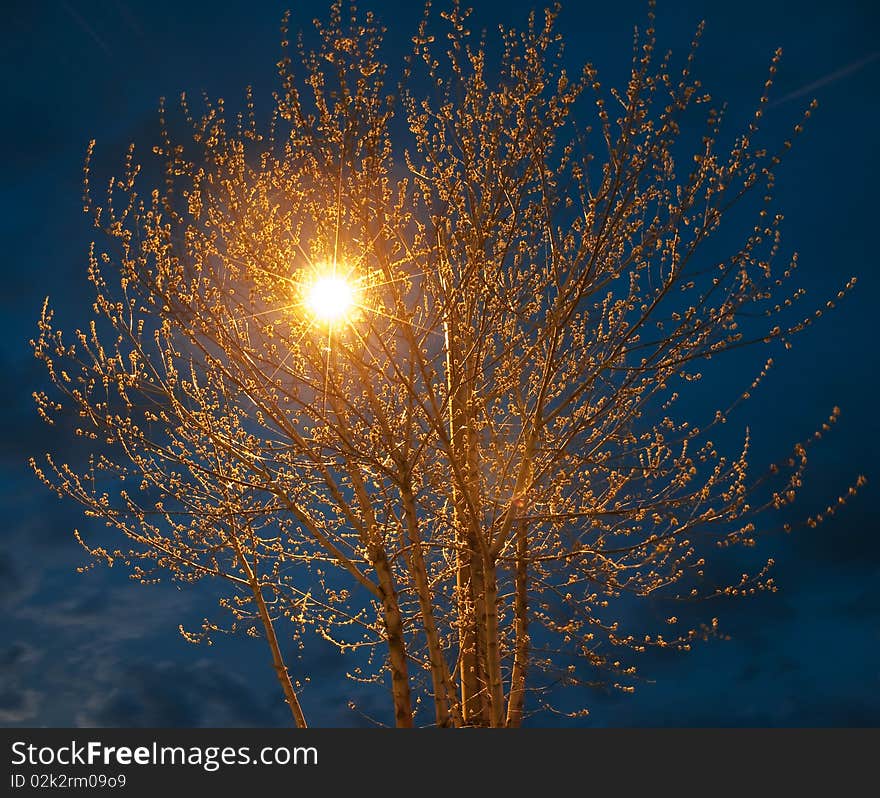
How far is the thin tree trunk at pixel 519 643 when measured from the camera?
8.23m

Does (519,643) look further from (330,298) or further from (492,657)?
(330,298)

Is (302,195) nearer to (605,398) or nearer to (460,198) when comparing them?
(460,198)

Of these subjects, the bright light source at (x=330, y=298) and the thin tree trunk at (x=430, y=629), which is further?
the thin tree trunk at (x=430, y=629)

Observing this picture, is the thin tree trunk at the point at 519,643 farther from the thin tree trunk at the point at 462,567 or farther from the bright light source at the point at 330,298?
the bright light source at the point at 330,298

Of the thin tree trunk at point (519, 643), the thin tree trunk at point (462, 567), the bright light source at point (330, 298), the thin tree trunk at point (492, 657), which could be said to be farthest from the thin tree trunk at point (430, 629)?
A: the bright light source at point (330, 298)

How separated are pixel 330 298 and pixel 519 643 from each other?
427 cm

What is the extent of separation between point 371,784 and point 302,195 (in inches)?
212

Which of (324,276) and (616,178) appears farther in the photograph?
(324,276)

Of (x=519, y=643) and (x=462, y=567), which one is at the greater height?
(x=462, y=567)

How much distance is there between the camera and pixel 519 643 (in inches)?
333

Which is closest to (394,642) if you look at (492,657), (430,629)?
(430,629)

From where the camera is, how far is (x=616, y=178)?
6457mm

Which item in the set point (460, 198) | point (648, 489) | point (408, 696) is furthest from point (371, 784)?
point (460, 198)

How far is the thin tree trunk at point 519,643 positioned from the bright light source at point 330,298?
2.66m
